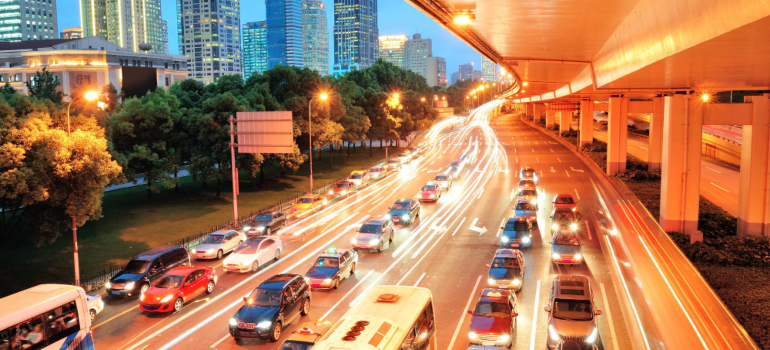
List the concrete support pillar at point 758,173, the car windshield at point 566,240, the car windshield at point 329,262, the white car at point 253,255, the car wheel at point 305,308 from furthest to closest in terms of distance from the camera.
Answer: the concrete support pillar at point 758,173 → the car windshield at point 566,240 → the white car at point 253,255 → the car windshield at point 329,262 → the car wheel at point 305,308

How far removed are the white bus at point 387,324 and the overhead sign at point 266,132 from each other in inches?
871

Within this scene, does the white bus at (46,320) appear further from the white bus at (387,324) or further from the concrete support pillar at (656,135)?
the concrete support pillar at (656,135)

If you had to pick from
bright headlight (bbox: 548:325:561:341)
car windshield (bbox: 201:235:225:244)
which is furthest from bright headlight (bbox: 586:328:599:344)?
car windshield (bbox: 201:235:225:244)

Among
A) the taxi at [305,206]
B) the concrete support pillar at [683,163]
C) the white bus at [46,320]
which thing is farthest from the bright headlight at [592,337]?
the taxi at [305,206]

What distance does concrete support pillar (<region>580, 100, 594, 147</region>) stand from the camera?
73.9m

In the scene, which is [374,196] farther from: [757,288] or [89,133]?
[757,288]

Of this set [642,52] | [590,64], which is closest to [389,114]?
[590,64]

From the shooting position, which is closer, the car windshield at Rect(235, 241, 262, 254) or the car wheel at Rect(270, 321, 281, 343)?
the car wheel at Rect(270, 321, 281, 343)

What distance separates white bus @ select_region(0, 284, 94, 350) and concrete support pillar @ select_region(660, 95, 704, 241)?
29.6 metres

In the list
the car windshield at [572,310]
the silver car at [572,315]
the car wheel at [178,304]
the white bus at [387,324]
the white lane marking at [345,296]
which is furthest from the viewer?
the car wheel at [178,304]

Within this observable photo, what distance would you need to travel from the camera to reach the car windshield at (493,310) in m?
18.1

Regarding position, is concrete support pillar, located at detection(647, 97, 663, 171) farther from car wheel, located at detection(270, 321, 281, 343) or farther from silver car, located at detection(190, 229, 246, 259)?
car wheel, located at detection(270, 321, 281, 343)

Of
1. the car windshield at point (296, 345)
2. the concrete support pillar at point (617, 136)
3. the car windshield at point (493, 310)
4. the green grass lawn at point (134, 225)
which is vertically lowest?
the green grass lawn at point (134, 225)

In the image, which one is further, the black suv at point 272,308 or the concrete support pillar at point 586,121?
the concrete support pillar at point 586,121
